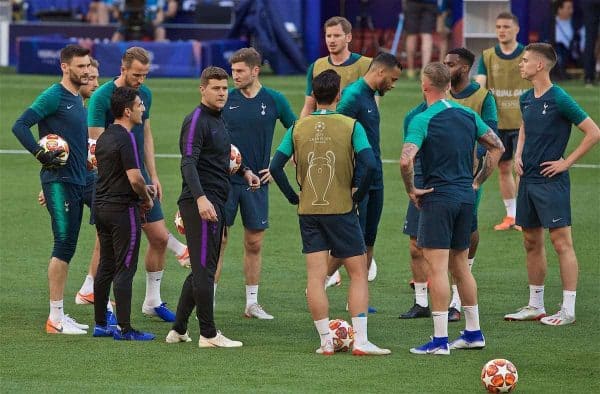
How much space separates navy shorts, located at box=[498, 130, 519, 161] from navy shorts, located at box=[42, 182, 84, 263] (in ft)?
20.3

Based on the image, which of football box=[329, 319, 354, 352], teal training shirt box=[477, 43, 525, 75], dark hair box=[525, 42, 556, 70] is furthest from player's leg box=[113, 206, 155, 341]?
teal training shirt box=[477, 43, 525, 75]

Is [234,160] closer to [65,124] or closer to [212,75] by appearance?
[212,75]

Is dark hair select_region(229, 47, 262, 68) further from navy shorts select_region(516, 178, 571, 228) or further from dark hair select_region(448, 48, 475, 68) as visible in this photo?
navy shorts select_region(516, 178, 571, 228)

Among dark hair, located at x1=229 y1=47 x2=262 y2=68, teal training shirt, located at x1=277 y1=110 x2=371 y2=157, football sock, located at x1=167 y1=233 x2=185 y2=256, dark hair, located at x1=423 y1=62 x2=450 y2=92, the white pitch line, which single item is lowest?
the white pitch line

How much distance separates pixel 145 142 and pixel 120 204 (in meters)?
1.34

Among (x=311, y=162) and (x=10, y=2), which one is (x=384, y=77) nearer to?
(x=311, y=162)

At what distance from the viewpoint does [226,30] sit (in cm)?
2988

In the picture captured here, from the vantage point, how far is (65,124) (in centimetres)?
1049

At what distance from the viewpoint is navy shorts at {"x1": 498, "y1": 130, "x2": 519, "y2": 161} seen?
1521cm

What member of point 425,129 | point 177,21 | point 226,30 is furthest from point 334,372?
point 177,21

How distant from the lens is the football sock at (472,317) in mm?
9914

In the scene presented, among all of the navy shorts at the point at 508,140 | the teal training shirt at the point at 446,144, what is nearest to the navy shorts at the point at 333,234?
the teal training shirt at the point at 446,144

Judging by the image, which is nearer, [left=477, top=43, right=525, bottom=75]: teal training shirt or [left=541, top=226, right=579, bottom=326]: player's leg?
[left=541, top=226, right=579, bottom=326]: player's leg

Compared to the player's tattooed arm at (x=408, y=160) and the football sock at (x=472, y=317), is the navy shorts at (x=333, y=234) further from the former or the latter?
the football sock at (x=472, y=317)
